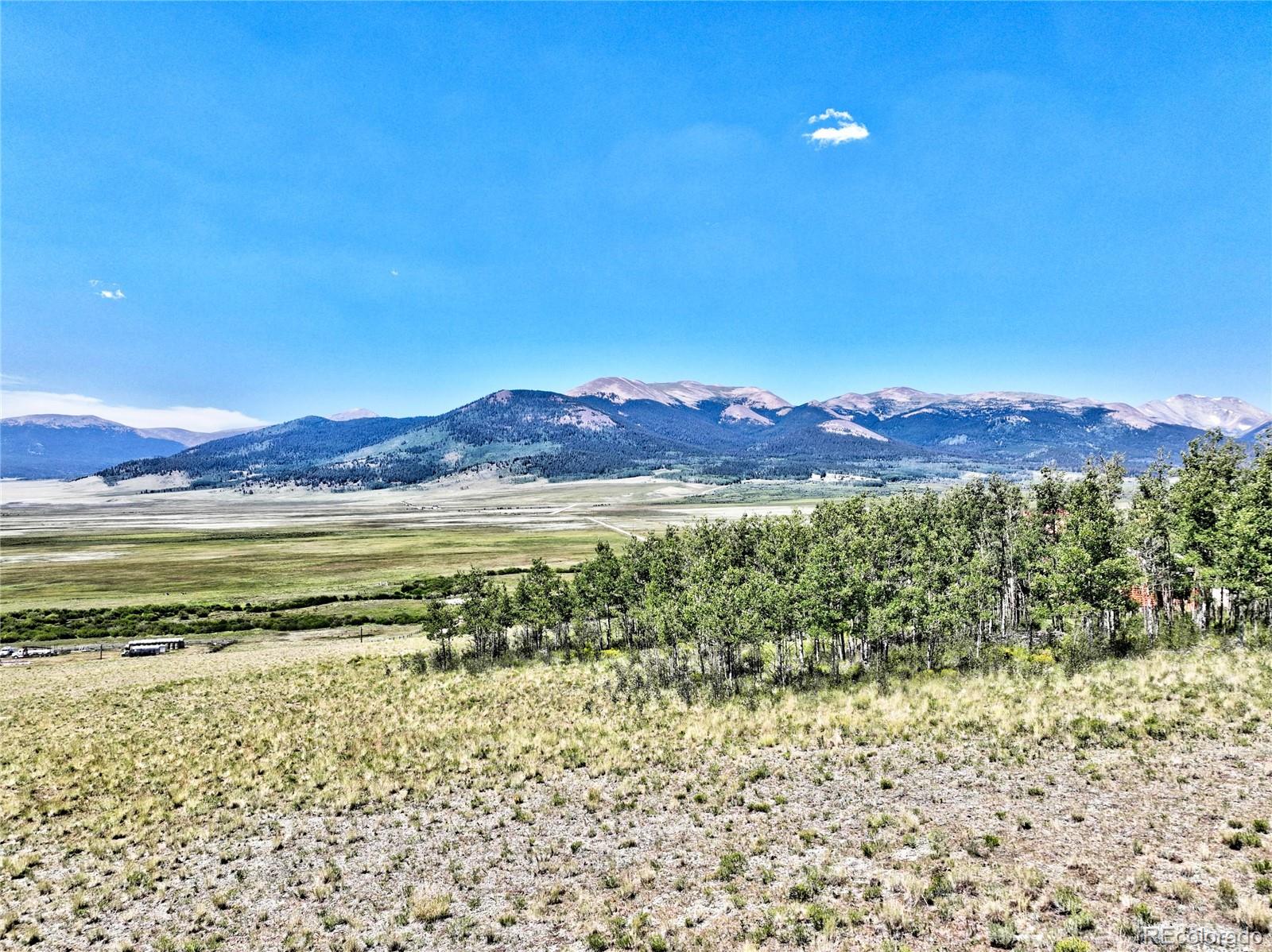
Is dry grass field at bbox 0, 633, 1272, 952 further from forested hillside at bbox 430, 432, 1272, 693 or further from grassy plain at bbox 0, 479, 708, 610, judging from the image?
grassy plain at bbox 0, 479, 708, 610

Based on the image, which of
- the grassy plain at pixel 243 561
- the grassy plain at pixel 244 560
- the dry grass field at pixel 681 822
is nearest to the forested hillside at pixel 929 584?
the dry grass field at pixel 681 822

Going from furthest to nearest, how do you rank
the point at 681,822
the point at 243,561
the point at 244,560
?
the point at 244,560 → the point at 243,561 → the point at 681,822

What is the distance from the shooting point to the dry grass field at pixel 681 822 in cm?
1450

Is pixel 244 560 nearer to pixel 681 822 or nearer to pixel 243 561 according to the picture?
pixel 243 561

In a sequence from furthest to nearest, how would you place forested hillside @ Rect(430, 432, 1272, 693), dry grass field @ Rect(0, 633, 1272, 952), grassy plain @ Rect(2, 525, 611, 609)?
1. grassy plain @ Rect(2, 525, 611, 609)
2. forested hillside @ Rect(430, 432, 1272, 693)
3. dry grass field @ Rect(0, 633, 1272, 952)

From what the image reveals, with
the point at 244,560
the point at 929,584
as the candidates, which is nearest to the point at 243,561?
the point at 244,560

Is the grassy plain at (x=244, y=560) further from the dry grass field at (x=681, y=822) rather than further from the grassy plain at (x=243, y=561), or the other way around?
the dry grass field at (x=681, y=822)

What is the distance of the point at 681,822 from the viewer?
Answer: 2053cm

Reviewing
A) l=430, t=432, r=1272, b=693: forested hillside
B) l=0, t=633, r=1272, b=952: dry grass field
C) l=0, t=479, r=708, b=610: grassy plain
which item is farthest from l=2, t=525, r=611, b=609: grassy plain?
l=0, t=633, r=1272, b=952: dry grass field

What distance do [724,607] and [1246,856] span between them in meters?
26.1

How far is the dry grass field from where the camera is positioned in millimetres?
14500

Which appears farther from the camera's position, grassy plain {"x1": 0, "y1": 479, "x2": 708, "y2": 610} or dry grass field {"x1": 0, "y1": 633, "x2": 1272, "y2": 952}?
grassy plain {"x1": 0, "y1": 479, "x2": 708, "y2": 610}

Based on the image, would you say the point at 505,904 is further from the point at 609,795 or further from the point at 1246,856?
the point at 1246,856

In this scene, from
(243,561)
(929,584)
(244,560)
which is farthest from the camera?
(244,560)
